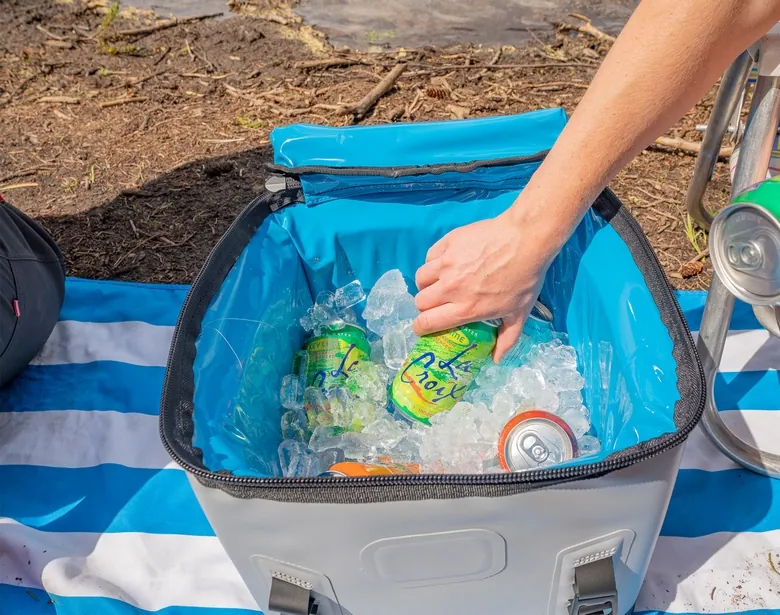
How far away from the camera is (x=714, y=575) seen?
116 cm

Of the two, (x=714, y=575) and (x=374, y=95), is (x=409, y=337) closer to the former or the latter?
(x=714, y=575)

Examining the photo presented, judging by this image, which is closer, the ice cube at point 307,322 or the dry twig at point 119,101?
the ice cube at point 307,322

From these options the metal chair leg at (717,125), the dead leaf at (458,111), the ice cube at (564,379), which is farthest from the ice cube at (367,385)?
the dead leaf at (458,111)

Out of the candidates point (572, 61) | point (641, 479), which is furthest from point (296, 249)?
point (572, 61)

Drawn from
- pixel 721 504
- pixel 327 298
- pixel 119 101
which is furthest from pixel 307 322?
pixel 119 101

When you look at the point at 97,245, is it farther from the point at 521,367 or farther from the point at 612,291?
the point at 612,291

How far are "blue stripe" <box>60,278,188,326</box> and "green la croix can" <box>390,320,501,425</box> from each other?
751 mm

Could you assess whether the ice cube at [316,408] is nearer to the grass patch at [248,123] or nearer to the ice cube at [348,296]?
the ice cube at [348,296]

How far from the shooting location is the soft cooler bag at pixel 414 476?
78 cm

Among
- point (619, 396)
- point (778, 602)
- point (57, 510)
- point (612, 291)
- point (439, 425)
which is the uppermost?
point (612, 291)

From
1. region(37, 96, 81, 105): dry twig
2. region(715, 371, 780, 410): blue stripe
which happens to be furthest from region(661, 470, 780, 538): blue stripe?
region(37, 96, 81, 105): dry twig

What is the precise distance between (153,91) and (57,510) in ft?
5.49

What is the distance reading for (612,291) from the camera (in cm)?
112

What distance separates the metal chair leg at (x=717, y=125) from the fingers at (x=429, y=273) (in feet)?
2.18
